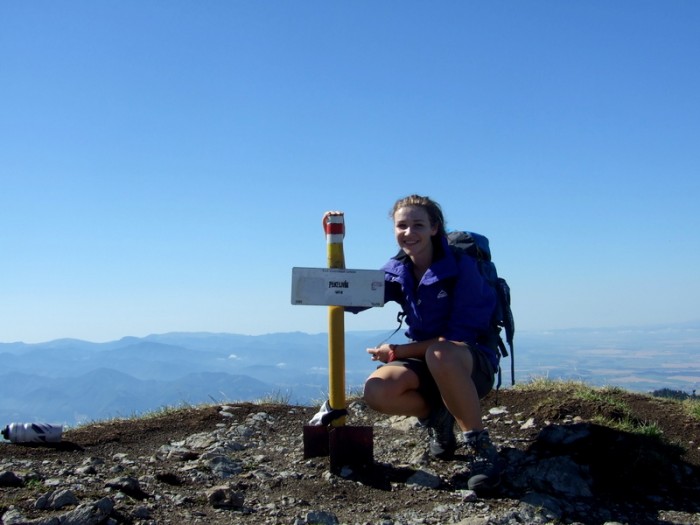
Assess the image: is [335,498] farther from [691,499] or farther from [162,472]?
[691,499]

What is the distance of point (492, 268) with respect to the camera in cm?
500

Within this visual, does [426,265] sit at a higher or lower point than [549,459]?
higher

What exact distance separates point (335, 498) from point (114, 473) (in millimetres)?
1701

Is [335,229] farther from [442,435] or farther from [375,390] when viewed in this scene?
[442,435]

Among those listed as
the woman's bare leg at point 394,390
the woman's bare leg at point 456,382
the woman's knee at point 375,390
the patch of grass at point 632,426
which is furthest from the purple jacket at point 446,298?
the patch of grass at point 632,426

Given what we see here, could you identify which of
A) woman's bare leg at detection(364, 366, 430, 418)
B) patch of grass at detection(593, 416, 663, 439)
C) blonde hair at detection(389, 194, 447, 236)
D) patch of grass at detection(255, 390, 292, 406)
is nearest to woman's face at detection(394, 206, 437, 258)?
blonde hair at detection(389, 194, 447, 236)

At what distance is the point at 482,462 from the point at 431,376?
0.75 metres

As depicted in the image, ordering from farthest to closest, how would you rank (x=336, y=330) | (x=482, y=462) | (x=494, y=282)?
(x=494, y=282) → (x=336, y=330) → (x=482, y=462)

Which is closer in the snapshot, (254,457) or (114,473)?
(114,473)

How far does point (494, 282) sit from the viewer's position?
4.94 metres

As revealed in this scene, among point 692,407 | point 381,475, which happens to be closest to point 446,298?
point 381,475

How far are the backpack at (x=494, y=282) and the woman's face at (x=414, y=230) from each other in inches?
9.2

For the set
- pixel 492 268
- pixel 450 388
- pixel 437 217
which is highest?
pixel 437 217

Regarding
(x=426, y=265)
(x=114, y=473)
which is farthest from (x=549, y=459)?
(x=114, y=473)
